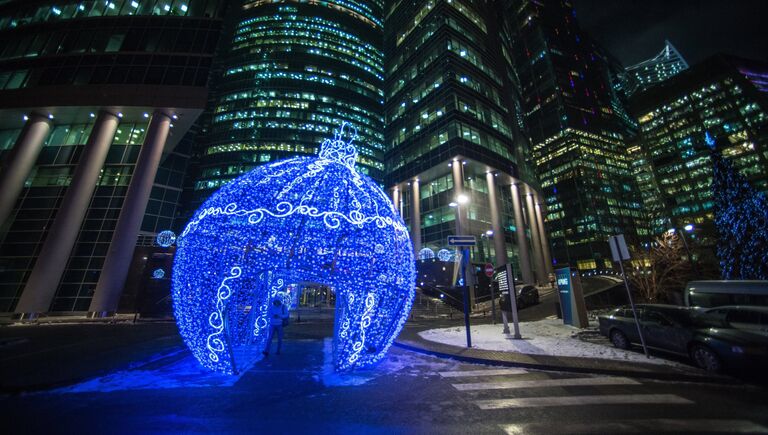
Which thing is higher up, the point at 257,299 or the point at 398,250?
the point at 398,250

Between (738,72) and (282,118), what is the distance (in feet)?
372

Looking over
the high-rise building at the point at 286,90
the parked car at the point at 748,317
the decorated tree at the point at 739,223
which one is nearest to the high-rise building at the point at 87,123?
the high-rise building at the point at 286,90

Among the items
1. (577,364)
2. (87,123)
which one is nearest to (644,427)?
(577,364)

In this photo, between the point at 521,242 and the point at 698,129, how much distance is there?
272ft

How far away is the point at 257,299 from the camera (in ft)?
29.9

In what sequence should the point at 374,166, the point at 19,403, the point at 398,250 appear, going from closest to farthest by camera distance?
the point at 19,403, the point at 398,250, the point at 374,166

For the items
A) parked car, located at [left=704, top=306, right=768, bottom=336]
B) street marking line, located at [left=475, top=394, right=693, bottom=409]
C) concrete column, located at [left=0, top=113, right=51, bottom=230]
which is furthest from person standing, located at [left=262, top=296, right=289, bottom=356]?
concrete column, located at [left=0, top=113, right=51, bottom=230]

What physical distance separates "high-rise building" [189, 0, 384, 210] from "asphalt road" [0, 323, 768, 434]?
4822cm

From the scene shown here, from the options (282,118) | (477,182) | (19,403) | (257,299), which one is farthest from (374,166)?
(19,403)

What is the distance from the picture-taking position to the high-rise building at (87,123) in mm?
19328

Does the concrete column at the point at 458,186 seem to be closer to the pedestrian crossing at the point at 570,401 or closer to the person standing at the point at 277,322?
the pedestrian crossing at the point at 570,401

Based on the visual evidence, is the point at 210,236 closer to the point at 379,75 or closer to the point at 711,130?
the point at 379,75

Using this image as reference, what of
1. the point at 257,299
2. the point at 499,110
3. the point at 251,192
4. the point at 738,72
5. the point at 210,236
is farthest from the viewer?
the point at 738,72

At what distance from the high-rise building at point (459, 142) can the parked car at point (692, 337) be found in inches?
781
